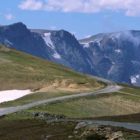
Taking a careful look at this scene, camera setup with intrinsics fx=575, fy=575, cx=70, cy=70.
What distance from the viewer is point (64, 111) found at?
127m

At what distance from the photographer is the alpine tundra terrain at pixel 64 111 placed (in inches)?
2896

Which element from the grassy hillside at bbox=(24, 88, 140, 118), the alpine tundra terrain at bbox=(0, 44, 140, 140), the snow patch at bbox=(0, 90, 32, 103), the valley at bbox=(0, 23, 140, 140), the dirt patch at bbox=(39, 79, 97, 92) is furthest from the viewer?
the dirt patch at bbox=(39, 79, 97, 92)

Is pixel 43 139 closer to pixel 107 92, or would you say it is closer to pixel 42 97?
pixel 42 97

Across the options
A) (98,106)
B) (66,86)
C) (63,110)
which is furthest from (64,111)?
(66,86)

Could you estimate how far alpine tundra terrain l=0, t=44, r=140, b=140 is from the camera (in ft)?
241

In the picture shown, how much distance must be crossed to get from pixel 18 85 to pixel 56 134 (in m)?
103

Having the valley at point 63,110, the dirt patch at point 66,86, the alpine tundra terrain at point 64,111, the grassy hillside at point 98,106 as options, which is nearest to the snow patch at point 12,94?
the valley at point 63,110

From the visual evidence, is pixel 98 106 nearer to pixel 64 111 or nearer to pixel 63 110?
pixel 63 110

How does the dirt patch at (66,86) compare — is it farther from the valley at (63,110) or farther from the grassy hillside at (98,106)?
the grassy hillside at (98,106)

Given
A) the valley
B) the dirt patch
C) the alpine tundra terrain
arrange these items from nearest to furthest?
1. the alpine tundra terrain
2. the valley
3. the dirt patch

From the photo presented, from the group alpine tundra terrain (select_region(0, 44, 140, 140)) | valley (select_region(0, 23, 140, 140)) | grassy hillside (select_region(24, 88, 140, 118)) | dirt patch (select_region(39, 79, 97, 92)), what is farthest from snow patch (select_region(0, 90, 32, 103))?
grassy hillside (select_region(24, 88, 140, 118))

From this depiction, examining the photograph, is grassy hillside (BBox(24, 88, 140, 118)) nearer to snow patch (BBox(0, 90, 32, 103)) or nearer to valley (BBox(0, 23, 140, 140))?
valley (BBox(0, 23, 140, 140))

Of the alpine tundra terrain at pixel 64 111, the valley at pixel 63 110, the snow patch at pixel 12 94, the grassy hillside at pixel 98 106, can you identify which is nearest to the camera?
the alpine tundra terrain at pixel 64 111

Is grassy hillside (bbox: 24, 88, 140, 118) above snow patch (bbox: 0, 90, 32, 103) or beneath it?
beneath
